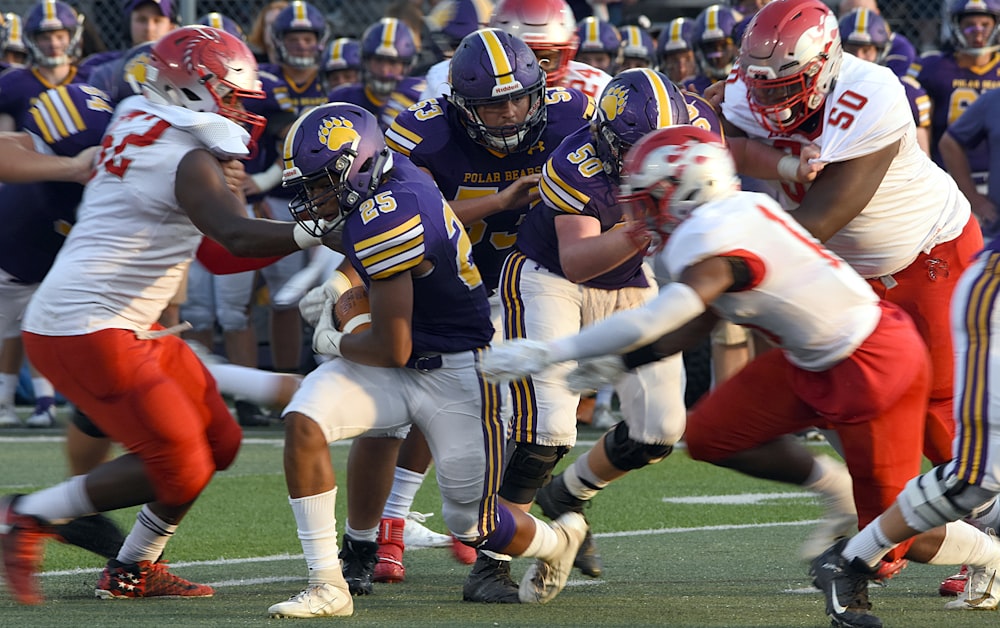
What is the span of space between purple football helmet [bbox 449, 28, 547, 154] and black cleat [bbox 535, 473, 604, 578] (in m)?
1.07

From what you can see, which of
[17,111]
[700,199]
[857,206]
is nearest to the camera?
[700,199]

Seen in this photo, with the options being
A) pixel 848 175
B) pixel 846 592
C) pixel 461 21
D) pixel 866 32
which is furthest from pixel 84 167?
pixel 866 32

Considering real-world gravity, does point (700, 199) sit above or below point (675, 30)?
above

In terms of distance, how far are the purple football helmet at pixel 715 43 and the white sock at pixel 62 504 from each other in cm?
506

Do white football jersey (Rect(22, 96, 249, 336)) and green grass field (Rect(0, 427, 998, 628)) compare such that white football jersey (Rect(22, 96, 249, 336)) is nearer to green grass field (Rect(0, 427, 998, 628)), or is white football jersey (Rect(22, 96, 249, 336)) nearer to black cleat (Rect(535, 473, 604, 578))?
green grass field (Rect(0, 427, 998, 628))

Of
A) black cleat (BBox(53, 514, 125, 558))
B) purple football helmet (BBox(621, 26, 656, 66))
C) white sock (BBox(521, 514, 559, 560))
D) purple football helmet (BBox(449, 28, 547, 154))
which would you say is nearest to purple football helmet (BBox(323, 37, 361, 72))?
purple football helmet (BBox(621, 26, 656, 66))

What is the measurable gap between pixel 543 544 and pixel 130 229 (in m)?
1.44

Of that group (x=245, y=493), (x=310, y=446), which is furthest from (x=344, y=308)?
(x=245, y=493)

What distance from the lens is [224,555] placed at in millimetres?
5172

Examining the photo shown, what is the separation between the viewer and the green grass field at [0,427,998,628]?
4.12m

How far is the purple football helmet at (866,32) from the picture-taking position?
27.8 ft

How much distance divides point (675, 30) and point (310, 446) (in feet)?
18.8

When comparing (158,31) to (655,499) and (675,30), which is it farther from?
(655,499)

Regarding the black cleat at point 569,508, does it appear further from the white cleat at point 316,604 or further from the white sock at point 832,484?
the white cleat at point 316,604
